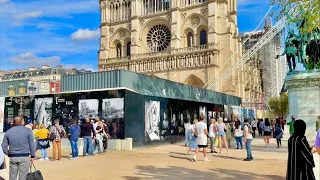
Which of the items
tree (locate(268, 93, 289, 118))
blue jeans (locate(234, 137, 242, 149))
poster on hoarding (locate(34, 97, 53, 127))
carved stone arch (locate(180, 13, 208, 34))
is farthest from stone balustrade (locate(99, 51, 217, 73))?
blue jeans (locate(234, 137, 242, 149))

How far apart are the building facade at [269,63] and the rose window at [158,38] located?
17579 millimetres

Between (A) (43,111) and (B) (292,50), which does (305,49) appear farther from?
(A) (43,111)

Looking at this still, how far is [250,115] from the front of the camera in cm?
3950

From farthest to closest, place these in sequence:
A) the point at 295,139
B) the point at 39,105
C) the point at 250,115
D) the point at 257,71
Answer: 1. the point at 257,71
2. the point at 250,115
3. the point at 39,105
4. the point at 295,139

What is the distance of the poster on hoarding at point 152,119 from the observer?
61.1 feet

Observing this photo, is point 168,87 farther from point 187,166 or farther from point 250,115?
point 250,115

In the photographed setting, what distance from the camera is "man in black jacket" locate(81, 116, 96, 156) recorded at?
14.1m

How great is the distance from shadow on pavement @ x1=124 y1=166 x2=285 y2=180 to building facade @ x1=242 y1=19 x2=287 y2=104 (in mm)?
57236

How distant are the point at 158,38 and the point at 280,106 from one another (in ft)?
75.3

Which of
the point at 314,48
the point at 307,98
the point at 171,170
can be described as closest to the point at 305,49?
the point at 314,48

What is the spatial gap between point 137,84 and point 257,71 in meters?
56.6

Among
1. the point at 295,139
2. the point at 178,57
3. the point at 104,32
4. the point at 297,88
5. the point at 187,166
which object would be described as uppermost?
the point at 104,32

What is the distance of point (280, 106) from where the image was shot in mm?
55375

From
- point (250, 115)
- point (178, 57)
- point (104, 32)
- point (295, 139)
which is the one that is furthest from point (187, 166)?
point (104, 32)
